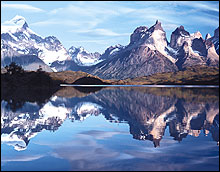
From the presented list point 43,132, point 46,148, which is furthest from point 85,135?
point 46,148

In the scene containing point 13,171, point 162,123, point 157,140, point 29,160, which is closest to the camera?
point 13,171

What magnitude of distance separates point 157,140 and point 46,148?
38.2 ft

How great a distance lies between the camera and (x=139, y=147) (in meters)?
26.8

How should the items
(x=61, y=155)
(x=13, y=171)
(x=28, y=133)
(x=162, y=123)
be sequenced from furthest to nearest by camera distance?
1. (x=162, y=123)
2. (x=28, y=133)
3. (x=61, y=155)
4. (x=13, y=171)

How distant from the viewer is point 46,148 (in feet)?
85.9

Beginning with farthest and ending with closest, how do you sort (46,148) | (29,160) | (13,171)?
(46,148) < (29,160) < (13,171)

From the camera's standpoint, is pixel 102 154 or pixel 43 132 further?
pixel 43 132

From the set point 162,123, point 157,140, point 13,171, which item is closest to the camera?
point 13,171

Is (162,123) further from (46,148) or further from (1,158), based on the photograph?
(1,158)

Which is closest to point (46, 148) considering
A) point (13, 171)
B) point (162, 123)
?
point (13, 171)

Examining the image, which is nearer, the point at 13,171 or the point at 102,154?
the point at 13,171

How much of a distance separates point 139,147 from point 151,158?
4204mm

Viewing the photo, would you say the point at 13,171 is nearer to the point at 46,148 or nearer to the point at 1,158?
the point at 1,158

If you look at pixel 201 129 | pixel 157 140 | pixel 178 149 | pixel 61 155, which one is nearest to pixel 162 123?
pixel 201 129
